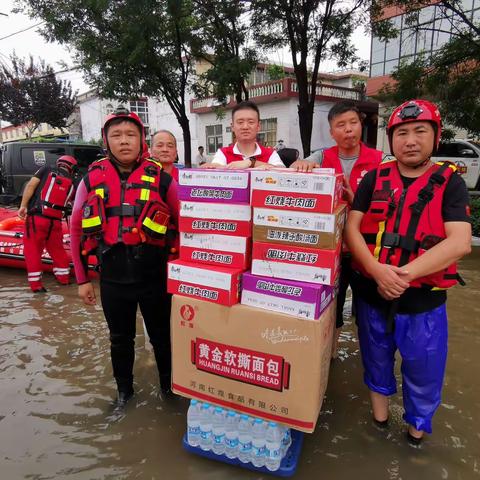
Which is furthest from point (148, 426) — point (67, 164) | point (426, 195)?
point (67, 164)

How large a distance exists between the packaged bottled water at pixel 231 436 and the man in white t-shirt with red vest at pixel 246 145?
154 cm

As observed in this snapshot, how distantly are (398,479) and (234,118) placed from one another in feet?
7.86

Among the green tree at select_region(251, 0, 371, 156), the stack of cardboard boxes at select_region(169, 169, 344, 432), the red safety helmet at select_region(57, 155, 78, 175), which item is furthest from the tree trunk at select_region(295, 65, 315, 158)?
the stack of cardboard boxes at select_region(169, 169, 344, 432)

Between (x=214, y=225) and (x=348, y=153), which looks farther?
(x=348, y=153)

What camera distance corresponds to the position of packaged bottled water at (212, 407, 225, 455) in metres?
2.13

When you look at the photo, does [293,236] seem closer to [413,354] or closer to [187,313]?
[187,313]

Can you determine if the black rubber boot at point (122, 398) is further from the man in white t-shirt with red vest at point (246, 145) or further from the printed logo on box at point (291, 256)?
the man in white t-shirt with red vest at point (246, 145)

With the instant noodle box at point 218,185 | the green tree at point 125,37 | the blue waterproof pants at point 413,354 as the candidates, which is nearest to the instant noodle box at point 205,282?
the instant noodle box at point 218,185

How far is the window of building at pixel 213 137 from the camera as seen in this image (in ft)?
70.0

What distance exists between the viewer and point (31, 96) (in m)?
25.3

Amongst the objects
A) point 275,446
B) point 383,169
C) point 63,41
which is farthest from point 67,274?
point 63,41

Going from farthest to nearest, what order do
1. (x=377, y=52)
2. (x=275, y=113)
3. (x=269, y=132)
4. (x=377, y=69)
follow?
1. (x=269, y=132)
2. (x=275, y=113)
3. (x=377, y=69)
4. (x=377, y=52)

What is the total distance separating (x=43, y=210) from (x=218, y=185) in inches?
152

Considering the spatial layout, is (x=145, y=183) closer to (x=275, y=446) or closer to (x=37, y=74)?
(x=275, y=446)
